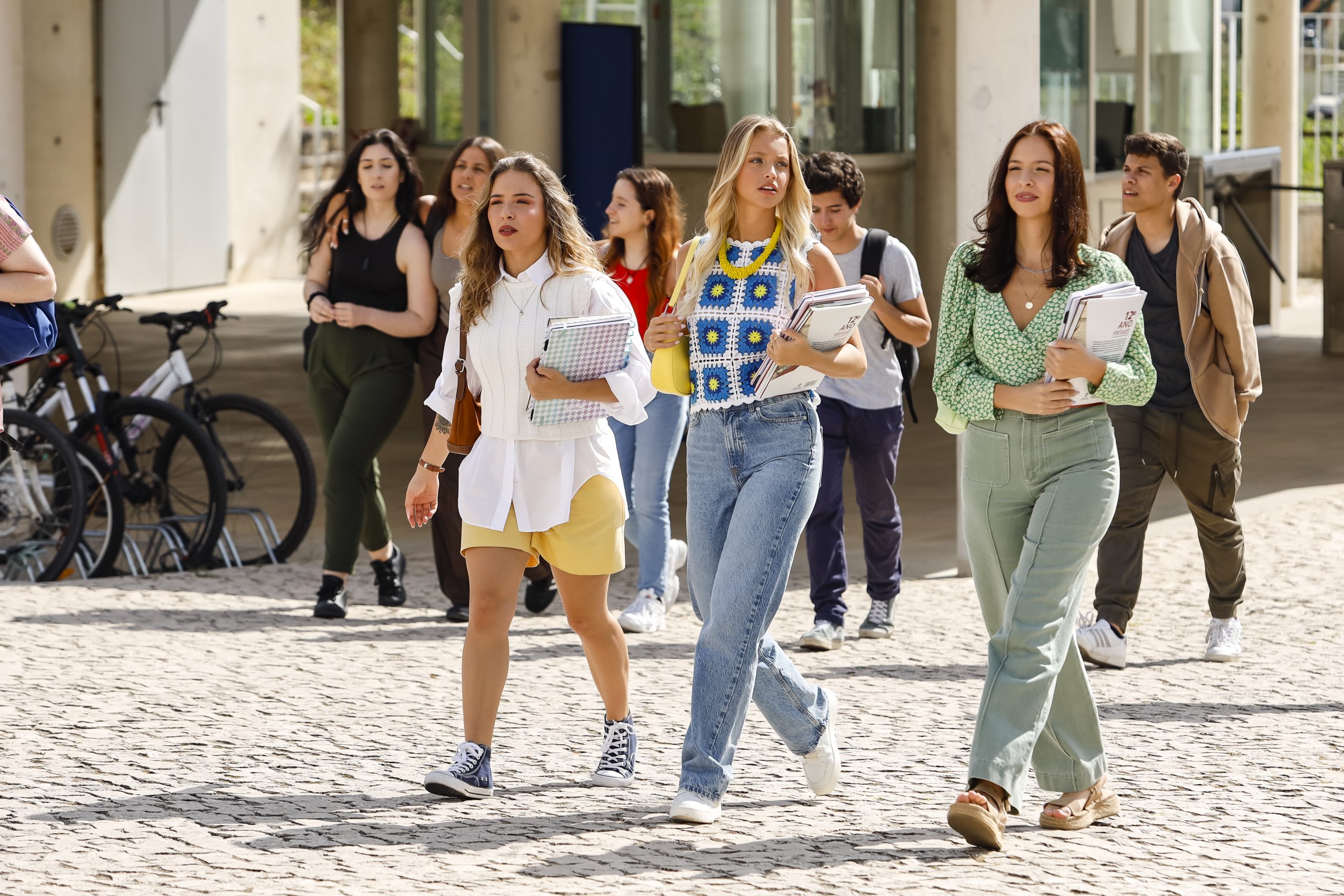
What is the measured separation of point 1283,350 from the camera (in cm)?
1722

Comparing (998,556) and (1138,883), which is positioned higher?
(998,556)

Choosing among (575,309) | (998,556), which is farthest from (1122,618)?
(575,309)

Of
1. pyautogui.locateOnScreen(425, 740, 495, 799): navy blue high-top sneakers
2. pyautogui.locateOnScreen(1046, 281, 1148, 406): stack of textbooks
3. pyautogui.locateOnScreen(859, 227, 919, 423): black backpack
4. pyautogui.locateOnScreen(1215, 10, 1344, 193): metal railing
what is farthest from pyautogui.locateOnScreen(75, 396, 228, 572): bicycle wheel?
pyautogui.locateOnScreen(1215, 10, 1344, 193): metal railing

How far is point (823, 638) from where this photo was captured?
729 centimetres

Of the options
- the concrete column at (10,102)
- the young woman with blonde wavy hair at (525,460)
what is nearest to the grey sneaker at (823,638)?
the young woman with blonde wavy hair at (525,460)

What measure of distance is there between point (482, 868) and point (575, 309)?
59.5 inches

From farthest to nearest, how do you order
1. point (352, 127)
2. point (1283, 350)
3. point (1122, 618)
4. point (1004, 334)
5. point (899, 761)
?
point (352, 127) < point (1283, 350) < point (1122, 618) < point (899, 761) < point (1004, 334)

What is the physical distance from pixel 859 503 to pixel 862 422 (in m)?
0.36

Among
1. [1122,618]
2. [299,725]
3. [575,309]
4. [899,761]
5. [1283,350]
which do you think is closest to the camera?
[575,309]

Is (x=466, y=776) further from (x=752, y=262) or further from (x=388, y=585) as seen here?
(x=388, y=585)

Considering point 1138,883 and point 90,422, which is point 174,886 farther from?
point 90,422

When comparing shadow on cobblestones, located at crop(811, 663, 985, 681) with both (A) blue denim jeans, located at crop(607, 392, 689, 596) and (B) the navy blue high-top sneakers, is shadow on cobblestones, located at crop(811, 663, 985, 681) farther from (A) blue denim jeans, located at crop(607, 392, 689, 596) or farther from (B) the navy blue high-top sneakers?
(B) the navy blue high-top sneakers

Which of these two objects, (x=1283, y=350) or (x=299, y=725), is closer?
(x=299, y=725)

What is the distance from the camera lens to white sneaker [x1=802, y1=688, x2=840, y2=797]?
516cm
